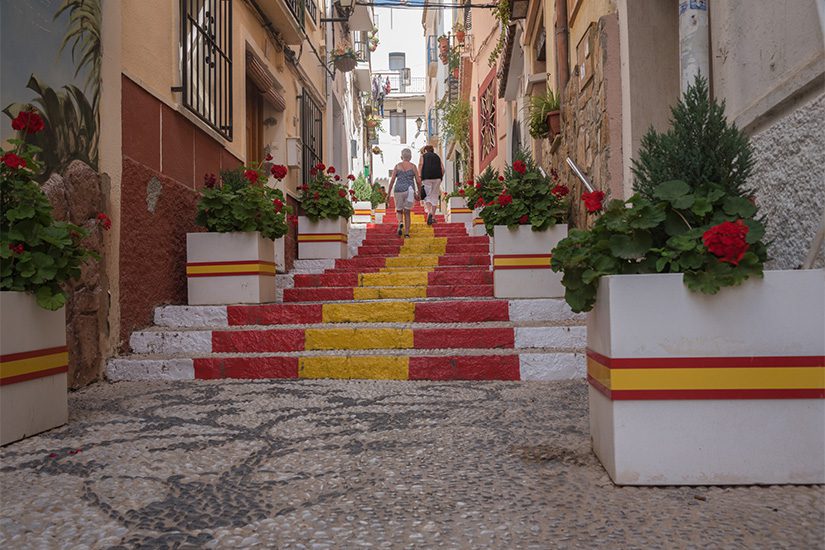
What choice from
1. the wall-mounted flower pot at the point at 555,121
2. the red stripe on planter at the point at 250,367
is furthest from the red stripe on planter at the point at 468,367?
the wall-mounted flower pot at the point at 555,121

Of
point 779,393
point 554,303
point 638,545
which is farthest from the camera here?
point 554,303

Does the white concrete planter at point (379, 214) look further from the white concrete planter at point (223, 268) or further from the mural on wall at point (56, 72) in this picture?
the mural on wall at point (56, 72)

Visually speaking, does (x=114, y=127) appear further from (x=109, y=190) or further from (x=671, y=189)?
(x=671, y=189)

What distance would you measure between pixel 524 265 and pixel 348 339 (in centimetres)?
174

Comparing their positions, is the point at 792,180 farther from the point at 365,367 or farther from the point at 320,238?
the point at 320,238

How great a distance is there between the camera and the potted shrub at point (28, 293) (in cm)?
277

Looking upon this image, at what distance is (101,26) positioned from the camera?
423 cm

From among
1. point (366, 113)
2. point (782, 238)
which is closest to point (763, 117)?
point (782, 238)

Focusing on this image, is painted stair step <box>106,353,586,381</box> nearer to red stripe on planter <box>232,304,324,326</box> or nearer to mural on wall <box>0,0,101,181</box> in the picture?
red stripe on planter <box>232,304,324,326</box>

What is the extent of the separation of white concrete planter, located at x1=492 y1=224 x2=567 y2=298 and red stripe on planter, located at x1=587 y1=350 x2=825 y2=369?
3474 millimetres

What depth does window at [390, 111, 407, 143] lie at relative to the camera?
36812 mm

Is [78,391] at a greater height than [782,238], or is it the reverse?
[782,238]

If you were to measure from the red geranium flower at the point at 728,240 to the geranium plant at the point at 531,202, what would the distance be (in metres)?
3.60

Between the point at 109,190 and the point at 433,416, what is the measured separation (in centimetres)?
262
